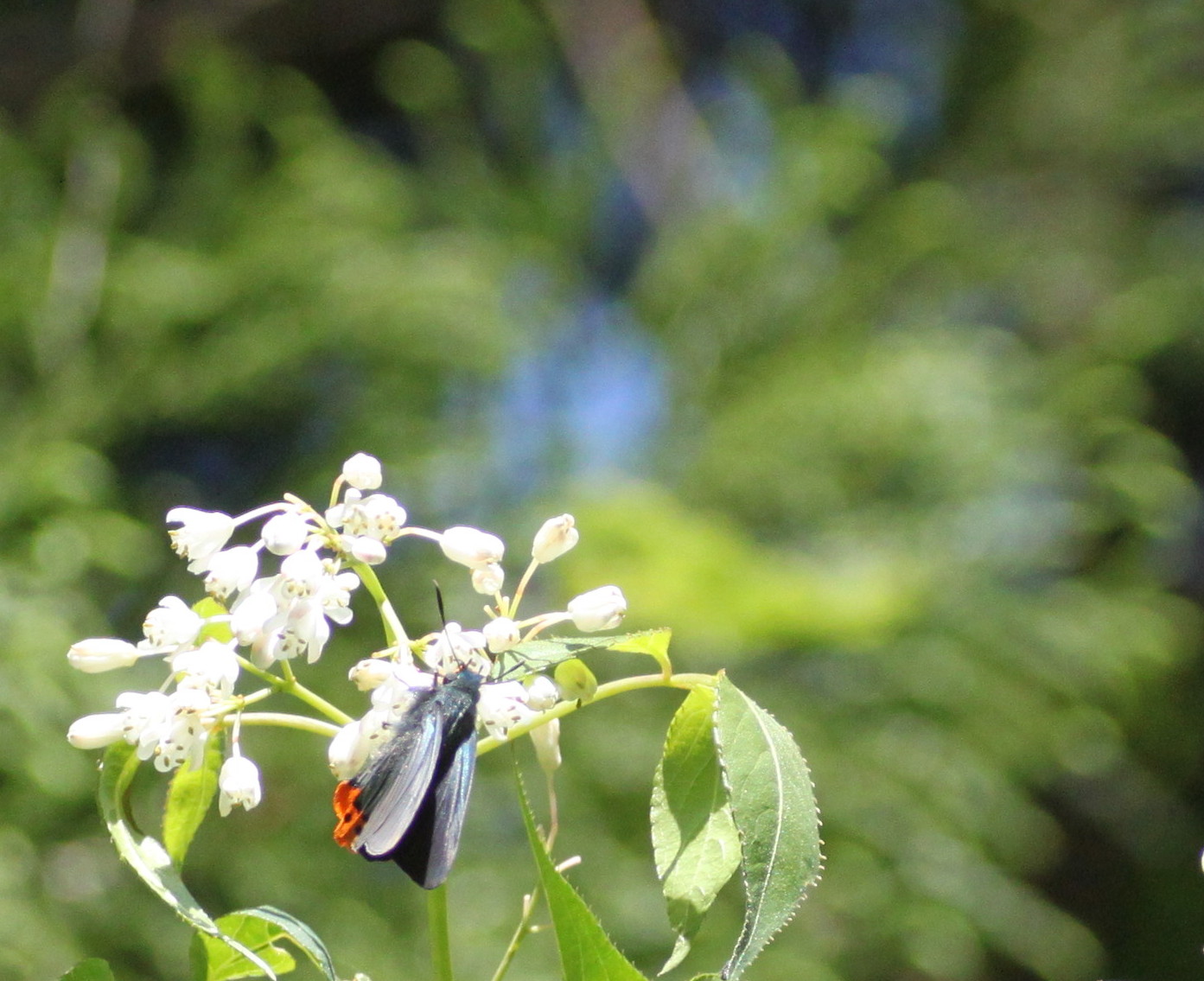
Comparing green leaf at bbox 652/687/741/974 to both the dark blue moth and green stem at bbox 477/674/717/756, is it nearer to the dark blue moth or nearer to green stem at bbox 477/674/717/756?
green stem at bbox 477/674/717/756

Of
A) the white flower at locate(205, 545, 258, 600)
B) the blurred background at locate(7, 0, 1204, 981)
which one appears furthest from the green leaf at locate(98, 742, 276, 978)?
the blurred background at locate(7, 0, 1204, 981)

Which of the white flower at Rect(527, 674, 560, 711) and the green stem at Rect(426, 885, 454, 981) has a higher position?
the white flower at Rect(527, 674, 560, 711)

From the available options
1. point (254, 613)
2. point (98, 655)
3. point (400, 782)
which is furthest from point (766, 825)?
point (98, 655)

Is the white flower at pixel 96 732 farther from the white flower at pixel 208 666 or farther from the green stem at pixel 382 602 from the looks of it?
the green stem at pixel 382 602

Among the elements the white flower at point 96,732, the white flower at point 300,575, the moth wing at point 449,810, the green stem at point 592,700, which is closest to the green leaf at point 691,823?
the green stem at point 592,700

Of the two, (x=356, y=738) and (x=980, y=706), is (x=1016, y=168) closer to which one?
(x=980, y=706)

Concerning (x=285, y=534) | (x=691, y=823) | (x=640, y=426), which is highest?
(x=285, y=534)

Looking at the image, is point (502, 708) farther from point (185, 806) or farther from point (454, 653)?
point (185, 806)

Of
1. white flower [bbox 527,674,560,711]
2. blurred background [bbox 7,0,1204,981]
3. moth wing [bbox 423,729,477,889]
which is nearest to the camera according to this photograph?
moth wing [bbox 423,729,477,889]
